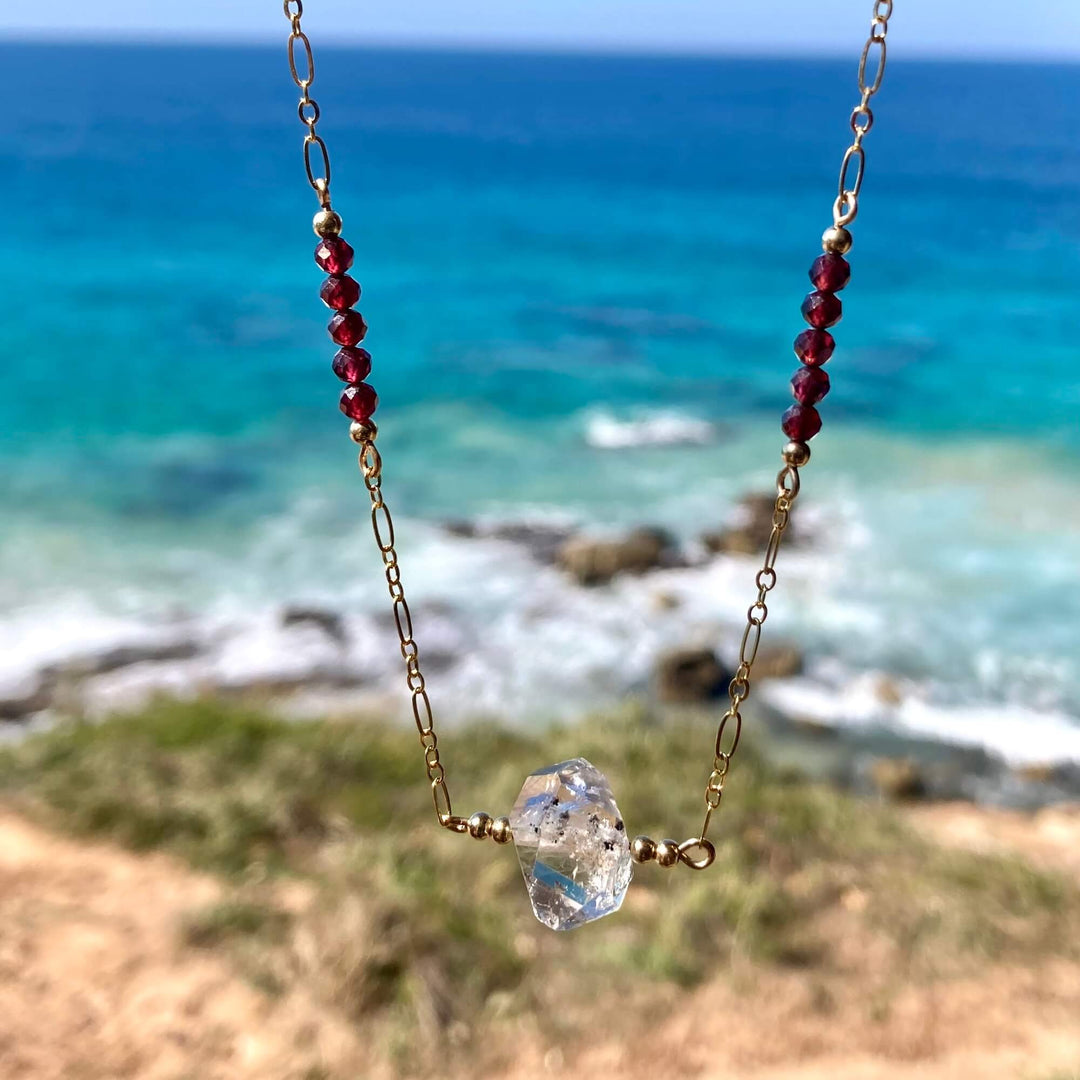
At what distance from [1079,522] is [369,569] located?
8.89 m

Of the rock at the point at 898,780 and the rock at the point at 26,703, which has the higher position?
the rock at the point at 898,780

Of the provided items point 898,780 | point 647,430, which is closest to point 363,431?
point 898,780

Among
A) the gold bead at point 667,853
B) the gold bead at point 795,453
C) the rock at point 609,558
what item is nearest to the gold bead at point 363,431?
the gold bead at point 795,453

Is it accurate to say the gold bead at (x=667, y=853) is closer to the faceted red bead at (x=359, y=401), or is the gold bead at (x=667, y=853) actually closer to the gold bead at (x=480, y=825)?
the gold bead at (x=480, y=825)

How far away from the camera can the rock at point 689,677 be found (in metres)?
9.19

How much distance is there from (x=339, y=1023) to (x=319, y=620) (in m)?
6.19

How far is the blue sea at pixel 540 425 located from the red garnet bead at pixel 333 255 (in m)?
6.79

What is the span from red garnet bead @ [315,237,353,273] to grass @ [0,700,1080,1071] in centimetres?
339

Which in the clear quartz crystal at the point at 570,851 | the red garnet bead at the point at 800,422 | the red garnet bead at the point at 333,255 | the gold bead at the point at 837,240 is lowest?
the clear quartz crystal at the point at 570,851

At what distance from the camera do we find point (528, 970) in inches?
196

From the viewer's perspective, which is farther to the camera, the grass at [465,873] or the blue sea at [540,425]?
the blue sea at [540,425]

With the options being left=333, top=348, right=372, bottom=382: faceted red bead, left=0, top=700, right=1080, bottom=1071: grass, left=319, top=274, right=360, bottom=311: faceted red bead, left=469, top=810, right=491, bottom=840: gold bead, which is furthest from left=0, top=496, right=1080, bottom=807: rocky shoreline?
left=319, top=274, right=360, bottom=311: faceted red bead

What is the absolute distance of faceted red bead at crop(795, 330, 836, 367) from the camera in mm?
2520

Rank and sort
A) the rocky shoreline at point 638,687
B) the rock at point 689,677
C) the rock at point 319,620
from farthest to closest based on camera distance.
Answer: the rock at point 319,620 → the rock at point 689,677 → the rocky shoreline at point 638,687
